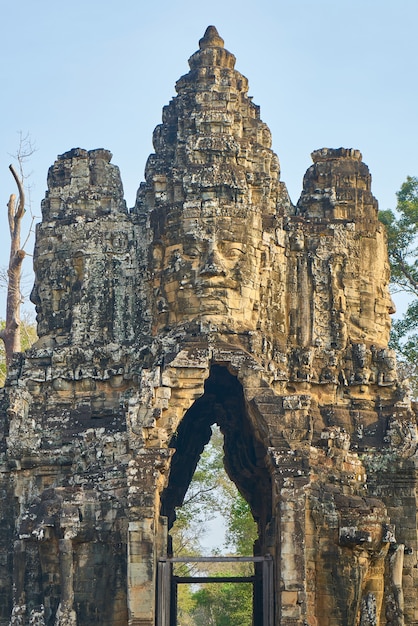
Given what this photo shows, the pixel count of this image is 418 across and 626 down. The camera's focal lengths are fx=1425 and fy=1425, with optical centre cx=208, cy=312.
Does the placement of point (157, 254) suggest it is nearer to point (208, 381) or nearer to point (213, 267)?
point (213, 267)

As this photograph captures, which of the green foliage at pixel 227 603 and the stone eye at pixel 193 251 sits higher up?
the stone eye at pixel 193 251

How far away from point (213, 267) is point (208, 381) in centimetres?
271

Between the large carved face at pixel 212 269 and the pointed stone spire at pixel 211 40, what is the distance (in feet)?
12.2

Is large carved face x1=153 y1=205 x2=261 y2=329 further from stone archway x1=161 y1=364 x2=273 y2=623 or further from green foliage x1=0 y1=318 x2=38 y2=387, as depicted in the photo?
green foliage x1=0 y1=318 x2=38 y2=387

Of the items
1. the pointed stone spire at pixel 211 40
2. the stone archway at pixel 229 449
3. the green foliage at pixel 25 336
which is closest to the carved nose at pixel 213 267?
the stone archway at pixel 229 449

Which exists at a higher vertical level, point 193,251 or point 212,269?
point 193,251

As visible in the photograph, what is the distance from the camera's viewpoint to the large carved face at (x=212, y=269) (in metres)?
23.5

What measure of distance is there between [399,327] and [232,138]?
1105 centimetres

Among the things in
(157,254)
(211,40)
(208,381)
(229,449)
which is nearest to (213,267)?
(157,254)

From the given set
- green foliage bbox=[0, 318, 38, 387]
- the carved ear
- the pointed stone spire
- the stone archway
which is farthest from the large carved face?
green foliage bbox=[0, 318, 38, 387]

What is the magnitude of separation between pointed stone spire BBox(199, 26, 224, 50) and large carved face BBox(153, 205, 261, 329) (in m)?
3.73

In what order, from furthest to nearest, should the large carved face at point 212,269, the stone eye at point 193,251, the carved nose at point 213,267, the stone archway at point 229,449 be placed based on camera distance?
the stone archway at point 229,449 → the stone eye at point 193,251 → the large carved face at point 212,269 → the carved nose at point 213,267

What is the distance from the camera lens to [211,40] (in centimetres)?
2598

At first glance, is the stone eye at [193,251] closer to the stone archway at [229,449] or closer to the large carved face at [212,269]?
the large carved face at [212,269]
